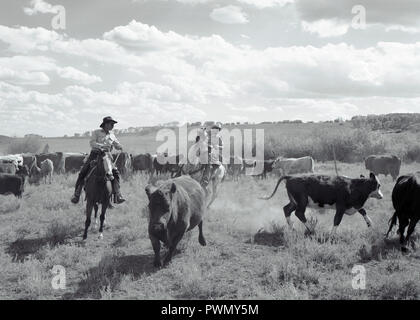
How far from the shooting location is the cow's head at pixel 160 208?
6.66 m

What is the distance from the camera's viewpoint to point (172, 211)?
716cm

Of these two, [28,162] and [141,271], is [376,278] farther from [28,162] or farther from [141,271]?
[28,162]

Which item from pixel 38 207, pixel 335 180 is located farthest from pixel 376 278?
pixel 38 207

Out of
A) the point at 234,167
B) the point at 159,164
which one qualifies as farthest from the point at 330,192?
the point at 159,164

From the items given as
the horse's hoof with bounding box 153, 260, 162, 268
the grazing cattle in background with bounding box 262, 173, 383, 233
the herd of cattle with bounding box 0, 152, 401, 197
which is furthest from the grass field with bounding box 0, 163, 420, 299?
the herd of cattle with bounding box 0, 152, 401, 197

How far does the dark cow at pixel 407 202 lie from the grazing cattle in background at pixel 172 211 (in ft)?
13.8

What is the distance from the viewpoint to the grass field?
6.23 m

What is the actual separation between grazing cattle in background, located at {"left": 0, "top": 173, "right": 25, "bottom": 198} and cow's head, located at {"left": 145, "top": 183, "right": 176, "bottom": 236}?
1048 centimetres

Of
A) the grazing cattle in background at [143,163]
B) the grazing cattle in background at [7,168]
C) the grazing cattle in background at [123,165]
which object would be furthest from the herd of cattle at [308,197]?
the grazing cattle in background at [143,163]

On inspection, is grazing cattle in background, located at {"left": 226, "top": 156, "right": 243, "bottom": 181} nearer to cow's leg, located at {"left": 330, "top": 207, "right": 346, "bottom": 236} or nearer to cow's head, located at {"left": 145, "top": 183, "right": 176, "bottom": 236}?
cow's leg, located at {"left": 330, "top": 207, "right": 346, "bottom": 236}

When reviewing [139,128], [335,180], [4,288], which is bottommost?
[4,288]
